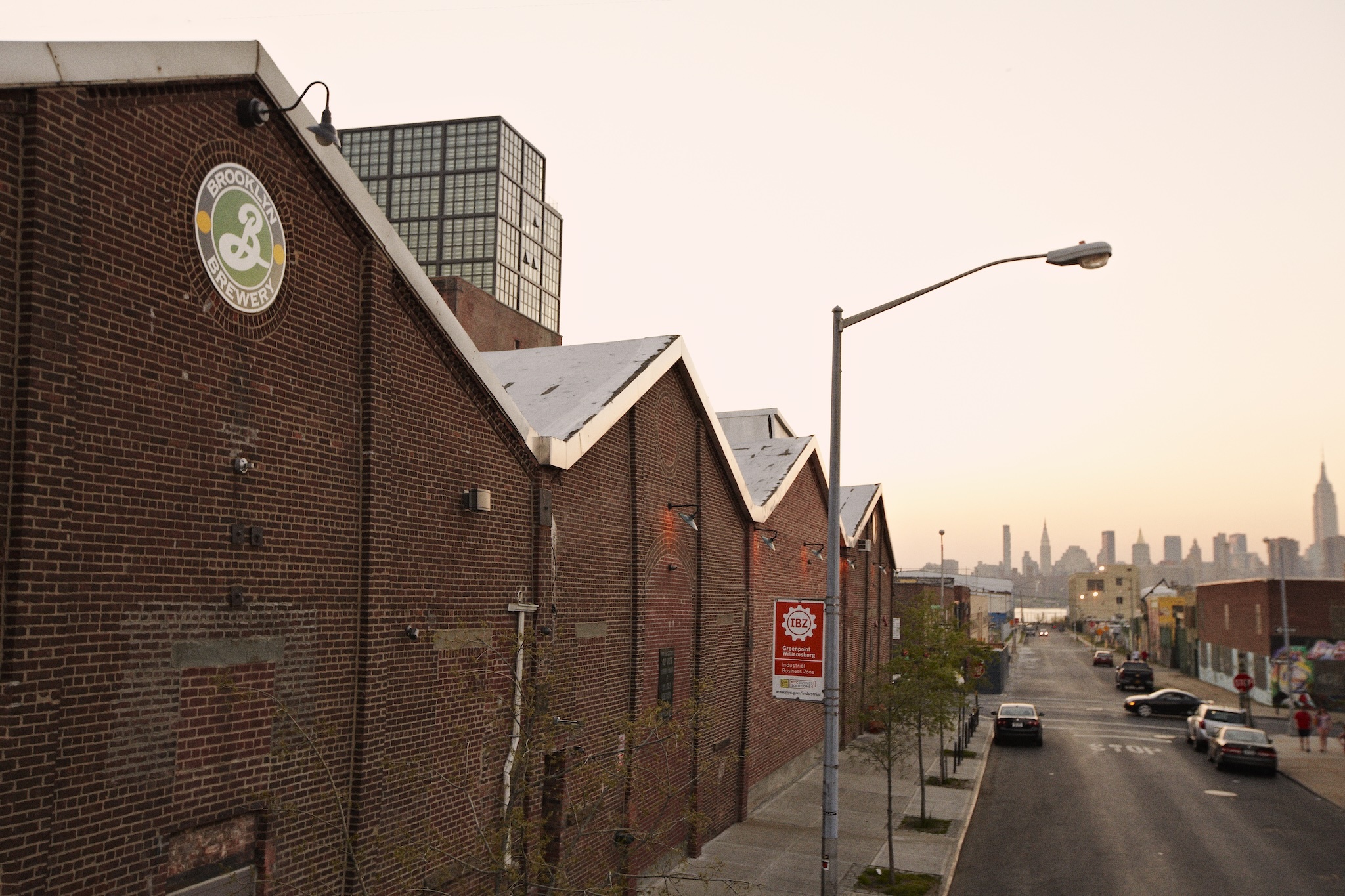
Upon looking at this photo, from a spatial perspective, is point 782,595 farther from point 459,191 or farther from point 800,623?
point 459,191

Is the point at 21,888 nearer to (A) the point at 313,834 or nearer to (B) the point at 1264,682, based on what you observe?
(A) the point at 313,834

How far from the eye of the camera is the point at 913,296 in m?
12.9

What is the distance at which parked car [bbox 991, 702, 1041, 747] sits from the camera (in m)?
37.1

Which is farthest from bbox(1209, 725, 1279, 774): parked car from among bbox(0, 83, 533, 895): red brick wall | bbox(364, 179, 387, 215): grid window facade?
bbox(364, 179, 387, 215): grid window facade

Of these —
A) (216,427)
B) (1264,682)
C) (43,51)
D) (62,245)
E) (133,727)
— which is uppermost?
(43,51)

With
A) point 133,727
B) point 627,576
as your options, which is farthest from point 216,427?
point 627,576

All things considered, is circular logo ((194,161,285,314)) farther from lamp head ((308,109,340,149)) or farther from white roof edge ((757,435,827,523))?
white roof edge ((757,435,827,523))

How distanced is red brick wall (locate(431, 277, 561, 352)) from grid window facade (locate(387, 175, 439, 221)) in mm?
107896

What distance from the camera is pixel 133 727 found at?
801 cm

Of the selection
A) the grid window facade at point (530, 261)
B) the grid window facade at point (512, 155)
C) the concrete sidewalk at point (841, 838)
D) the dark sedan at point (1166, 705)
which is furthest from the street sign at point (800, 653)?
the grid window facade at point (530, 261)

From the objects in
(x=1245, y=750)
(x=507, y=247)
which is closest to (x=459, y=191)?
(x=507, y=247)

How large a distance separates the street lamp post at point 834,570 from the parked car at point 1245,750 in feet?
79.4

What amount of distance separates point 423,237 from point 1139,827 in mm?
124837

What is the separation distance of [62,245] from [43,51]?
4.73 ft
